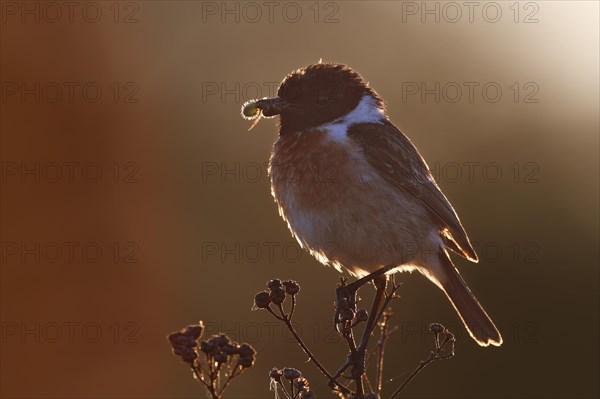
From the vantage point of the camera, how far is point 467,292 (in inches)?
301

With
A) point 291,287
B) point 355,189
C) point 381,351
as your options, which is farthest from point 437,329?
point 355,189

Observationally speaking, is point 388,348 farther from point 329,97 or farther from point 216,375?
point 216,375

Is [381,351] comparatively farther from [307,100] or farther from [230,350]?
[307,100]

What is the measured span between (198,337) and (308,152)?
8.86 ft

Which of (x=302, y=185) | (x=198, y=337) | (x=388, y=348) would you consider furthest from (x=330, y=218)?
(x=388, y=348)

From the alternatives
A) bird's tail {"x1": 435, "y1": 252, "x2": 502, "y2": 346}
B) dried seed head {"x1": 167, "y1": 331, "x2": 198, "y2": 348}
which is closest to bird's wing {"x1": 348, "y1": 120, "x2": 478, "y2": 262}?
bird's tail {"x1": 435, "y1": 252, "x2": 502, "y2": 346}

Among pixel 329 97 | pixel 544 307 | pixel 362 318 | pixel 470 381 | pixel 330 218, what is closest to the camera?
pixel 362 318

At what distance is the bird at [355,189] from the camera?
22.4 ft

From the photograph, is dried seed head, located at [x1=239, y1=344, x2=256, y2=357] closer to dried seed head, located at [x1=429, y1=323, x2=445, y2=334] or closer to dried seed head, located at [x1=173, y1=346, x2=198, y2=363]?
dried seed head, located at [x1=173, y1=346, x2=198, y2=363]

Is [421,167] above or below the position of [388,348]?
above

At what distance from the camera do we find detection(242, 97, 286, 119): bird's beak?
7.21 meters

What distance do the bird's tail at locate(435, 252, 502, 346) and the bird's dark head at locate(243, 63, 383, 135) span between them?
1490 mm

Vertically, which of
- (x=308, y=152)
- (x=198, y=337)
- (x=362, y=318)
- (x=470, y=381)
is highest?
(x=308, y=152)

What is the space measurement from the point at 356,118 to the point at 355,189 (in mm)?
910
